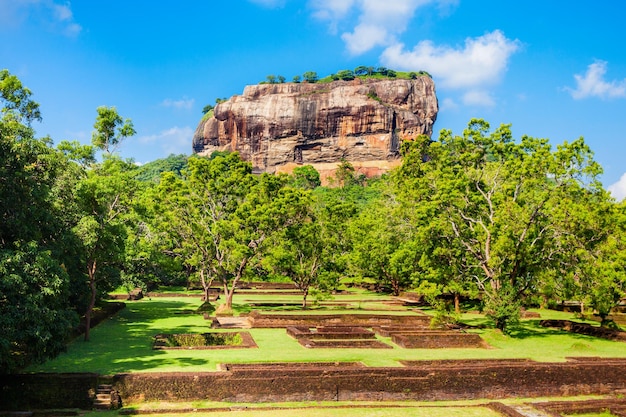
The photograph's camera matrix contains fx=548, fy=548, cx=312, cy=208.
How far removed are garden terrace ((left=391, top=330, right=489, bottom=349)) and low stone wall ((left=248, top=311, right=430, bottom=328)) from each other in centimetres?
360

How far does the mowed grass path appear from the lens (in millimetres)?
13445

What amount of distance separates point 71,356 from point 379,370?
786cm

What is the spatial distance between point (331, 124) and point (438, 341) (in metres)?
88.7

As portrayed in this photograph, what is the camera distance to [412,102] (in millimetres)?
107250

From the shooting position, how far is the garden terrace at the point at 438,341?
17516 mm

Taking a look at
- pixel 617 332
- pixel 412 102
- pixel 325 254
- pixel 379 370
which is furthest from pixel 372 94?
pixel 379 370

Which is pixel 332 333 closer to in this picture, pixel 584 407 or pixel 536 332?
pixel 584 407

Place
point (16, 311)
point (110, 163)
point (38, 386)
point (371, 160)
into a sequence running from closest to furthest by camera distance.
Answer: point (16, 311), point (38, 386), point (110, 163), point (371, 160)

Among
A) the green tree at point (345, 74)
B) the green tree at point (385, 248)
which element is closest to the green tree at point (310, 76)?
the green tree at point (345, 74)

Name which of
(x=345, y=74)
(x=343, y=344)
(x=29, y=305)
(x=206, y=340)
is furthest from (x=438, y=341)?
(x=345, y=74)

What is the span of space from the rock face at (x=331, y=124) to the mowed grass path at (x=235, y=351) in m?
81.6

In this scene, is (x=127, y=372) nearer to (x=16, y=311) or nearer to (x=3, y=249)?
(x=16, y=311)

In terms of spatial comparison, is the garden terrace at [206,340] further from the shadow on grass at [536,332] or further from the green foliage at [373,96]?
the green foliage at [373,96]

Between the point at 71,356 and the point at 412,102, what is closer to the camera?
the point at 71,356
